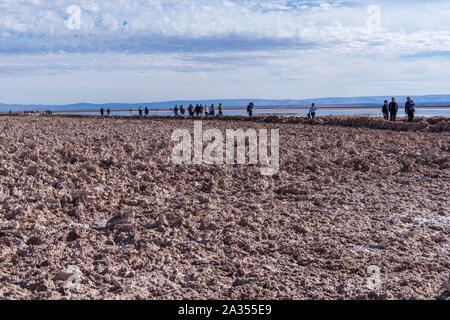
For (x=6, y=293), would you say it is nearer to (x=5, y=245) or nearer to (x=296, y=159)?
(x=5, y=245)

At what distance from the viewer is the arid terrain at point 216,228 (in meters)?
4.98

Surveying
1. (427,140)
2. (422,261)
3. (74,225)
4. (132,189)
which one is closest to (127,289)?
(74,225)

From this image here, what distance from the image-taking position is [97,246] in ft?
19.5

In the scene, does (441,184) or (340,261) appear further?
(441,184)

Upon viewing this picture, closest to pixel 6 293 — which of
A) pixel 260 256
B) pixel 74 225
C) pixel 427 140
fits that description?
pixel 74 225

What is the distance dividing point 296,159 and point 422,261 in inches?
271

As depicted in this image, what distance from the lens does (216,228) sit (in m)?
6.72

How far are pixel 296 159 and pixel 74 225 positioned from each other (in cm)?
708

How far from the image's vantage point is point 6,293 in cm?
462

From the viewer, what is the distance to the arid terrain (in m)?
4.98

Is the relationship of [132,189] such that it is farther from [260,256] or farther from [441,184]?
[441,184]
